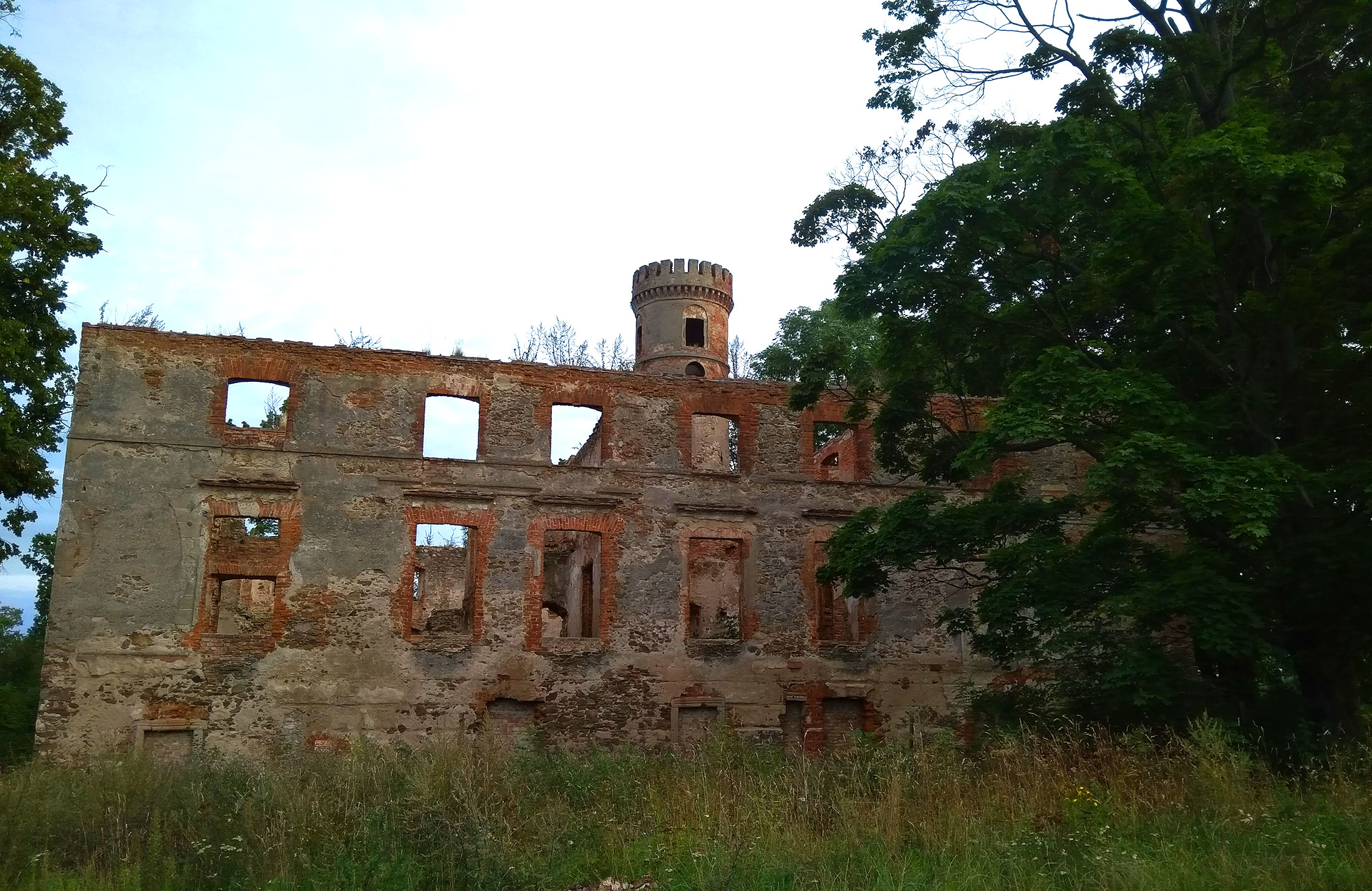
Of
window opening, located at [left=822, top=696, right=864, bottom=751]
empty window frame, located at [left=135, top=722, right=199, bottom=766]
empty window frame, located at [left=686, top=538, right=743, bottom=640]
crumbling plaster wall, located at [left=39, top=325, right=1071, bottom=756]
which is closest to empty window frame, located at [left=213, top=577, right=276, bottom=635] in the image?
crumbling plaster wall, located at [left=39, top=325, right=1071, bottom=756]

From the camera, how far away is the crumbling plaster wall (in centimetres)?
1605

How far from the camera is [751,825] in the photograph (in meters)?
8.61

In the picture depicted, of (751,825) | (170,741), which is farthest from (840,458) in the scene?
(751,825)

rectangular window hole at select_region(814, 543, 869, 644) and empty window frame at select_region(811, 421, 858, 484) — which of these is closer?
rectangular window hole at select_region(814, 543, 869, 644)

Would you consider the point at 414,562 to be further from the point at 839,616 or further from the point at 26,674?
the point at 26,674

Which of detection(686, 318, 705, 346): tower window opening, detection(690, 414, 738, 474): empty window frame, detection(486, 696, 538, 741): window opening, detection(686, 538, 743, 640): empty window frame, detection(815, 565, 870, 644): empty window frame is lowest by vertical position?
detection(486, 696, 538, 741): window opening

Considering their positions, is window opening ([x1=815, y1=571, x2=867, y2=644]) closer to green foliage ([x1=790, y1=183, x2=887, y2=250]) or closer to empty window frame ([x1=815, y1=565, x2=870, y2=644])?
empty window frame ([x1=815, y1=565, x2=870, y2=644])

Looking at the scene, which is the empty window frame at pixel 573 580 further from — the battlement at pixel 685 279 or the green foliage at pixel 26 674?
the battlement at pixel 685 279

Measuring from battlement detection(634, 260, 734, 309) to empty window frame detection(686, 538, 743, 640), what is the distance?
37.9 feet

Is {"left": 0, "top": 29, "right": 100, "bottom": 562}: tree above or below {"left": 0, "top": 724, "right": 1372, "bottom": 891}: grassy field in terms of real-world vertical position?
above

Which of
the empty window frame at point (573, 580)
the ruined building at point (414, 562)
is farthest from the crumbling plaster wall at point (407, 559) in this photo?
the empty window frame at point (573, 580)

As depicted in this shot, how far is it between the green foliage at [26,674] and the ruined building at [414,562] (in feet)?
9.18

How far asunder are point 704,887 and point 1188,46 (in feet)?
36.2

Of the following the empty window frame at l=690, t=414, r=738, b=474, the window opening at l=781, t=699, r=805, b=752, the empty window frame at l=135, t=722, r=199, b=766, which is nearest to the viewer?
the empty window frame at l=135, t=722, r=199, b=766
